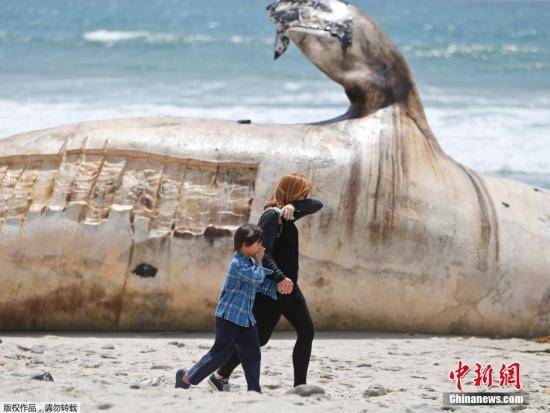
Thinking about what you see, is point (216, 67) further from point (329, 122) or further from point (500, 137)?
point (329, 122)

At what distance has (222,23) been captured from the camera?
166ft

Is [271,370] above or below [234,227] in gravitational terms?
below

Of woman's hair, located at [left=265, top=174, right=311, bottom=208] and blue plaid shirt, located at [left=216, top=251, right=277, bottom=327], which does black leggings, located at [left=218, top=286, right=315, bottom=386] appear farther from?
woman's hair, located at [left=265, top=174, right=311, bottom=208]

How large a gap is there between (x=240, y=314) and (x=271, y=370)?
1.15 metres

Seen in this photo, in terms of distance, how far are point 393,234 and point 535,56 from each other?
90.5 ft

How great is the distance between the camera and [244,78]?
2562 centimetres

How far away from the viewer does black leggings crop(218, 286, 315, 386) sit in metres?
5.91

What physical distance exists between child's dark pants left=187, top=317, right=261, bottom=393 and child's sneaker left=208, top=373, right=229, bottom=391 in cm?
20

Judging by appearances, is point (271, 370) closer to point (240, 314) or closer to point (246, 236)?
point (240, 314)

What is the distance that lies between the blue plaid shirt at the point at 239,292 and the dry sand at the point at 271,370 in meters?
0.39

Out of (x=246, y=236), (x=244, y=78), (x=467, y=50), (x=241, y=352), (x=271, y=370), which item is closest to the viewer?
(x=246, y=236)

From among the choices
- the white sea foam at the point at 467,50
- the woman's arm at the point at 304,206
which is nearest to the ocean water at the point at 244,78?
the white sea foam at the point at 467,50

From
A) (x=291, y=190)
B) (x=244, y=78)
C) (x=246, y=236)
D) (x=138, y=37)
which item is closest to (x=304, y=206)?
(x=291, y=190)

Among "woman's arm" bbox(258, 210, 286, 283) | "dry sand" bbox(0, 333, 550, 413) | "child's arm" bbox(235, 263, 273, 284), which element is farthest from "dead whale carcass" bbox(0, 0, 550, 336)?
"child's arm" bbox(235, 263, 273, 284)
